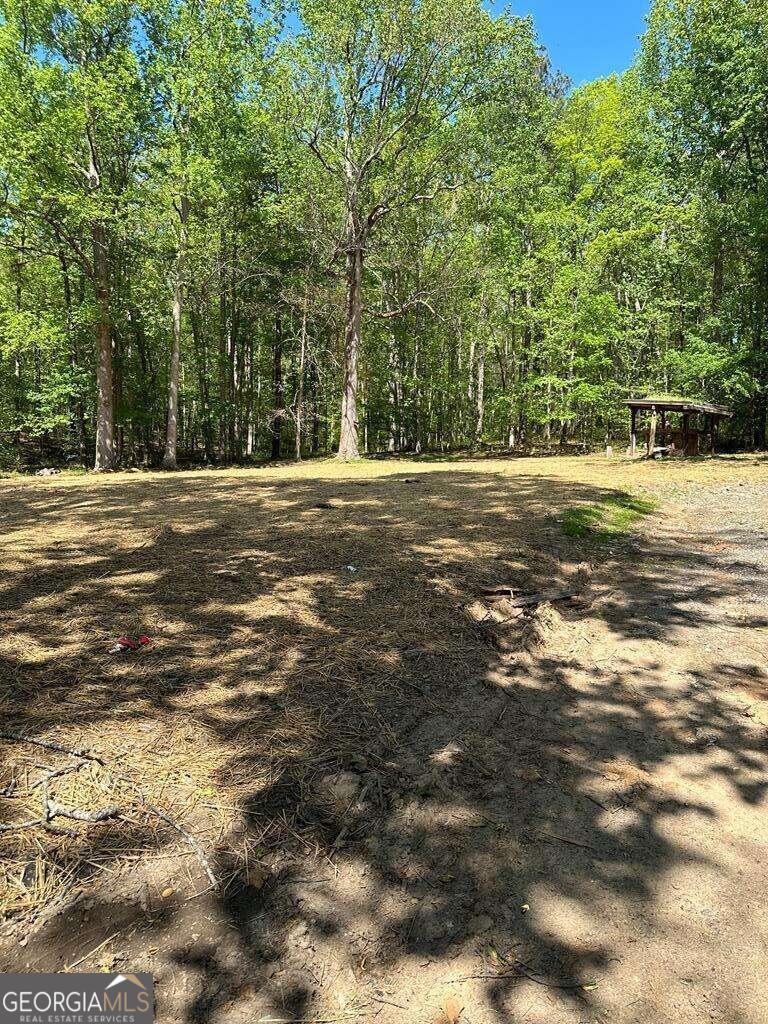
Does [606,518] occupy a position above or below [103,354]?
below

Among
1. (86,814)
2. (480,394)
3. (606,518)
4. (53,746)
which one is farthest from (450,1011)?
(480,394)

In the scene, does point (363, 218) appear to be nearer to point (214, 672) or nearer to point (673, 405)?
point (673, 405)

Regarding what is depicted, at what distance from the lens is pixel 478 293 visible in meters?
25.7

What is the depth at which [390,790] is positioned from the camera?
204cm

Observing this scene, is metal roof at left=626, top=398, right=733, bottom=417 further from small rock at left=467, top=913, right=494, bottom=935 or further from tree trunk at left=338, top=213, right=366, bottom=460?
small rock at left=467, top=913, right=494, bottom=935

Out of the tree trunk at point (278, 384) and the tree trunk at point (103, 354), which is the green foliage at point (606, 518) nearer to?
the tree trunk at point (103, 354)

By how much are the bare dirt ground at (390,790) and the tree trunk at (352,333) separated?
53.0 ft

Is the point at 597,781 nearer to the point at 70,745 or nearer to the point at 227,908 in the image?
the point at 227,908

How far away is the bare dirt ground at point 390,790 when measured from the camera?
4.65ft

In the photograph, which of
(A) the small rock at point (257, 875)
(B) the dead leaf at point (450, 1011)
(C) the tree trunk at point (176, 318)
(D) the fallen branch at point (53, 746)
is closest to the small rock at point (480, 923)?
(B) the dead leaf at point (450, 1011)

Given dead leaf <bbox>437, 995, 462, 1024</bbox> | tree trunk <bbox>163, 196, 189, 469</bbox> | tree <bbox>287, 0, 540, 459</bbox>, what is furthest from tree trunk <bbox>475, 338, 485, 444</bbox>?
dead leaf <bbox>437, 995, 462, 1024</bbox>

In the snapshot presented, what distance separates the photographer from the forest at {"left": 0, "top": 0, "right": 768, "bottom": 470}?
16766 millimetres

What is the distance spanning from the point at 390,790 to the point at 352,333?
64.9ft

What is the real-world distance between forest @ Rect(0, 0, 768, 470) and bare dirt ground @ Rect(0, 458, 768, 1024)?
55.4ft
